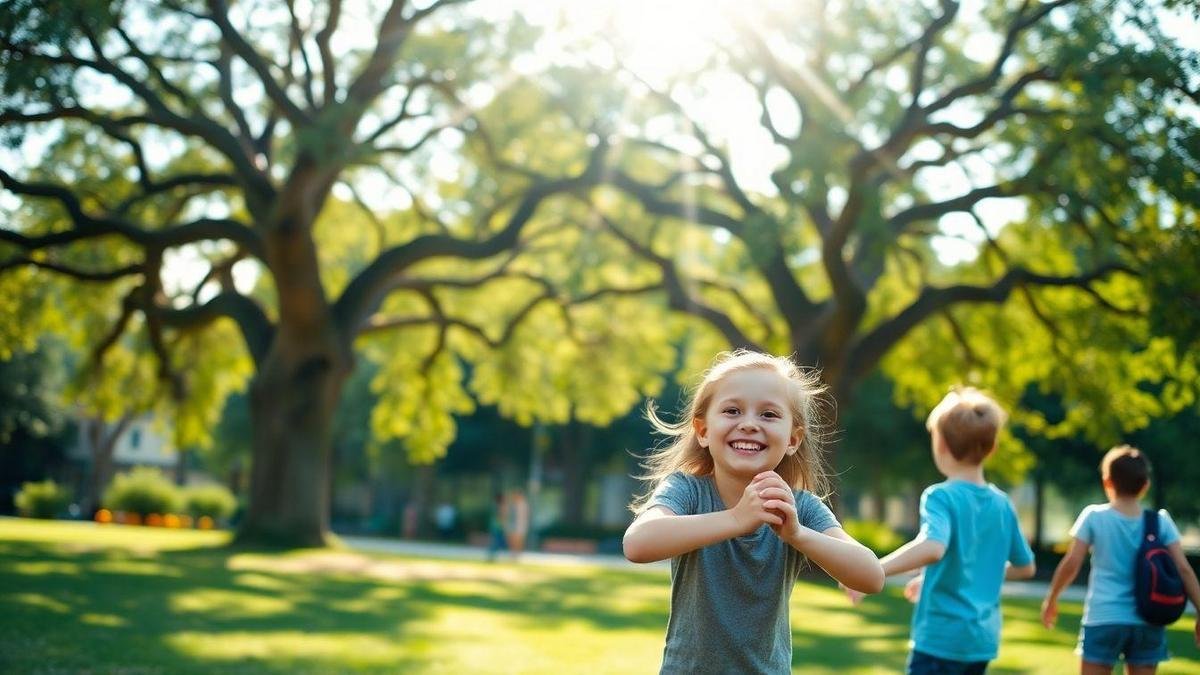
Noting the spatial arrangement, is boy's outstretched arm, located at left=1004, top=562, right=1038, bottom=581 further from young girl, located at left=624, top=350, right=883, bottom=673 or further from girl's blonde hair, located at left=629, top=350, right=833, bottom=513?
young girl, located at left=624, top=350, right=883, bottom=673

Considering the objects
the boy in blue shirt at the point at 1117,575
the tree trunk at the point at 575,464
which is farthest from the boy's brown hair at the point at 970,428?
the tree trunk at the point at 575,464

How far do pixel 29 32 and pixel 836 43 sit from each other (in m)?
11.5

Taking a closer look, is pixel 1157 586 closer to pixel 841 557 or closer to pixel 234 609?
pixel 841 557

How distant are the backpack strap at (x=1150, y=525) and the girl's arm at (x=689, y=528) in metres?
4.31

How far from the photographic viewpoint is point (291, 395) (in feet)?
82.4

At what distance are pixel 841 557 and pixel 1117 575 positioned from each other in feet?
13.4

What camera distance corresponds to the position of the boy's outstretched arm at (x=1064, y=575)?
6.81 meters

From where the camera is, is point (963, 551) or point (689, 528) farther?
point (963, 551)

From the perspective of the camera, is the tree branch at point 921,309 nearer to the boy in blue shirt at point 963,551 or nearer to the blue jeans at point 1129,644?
the blue jeans at point 1129,644

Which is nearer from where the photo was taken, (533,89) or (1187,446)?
(533,89)

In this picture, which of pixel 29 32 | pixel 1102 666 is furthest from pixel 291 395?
pixel 1102 666

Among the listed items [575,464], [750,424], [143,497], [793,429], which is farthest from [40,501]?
[750,424]

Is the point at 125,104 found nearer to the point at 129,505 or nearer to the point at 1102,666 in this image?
the point at 1102,666

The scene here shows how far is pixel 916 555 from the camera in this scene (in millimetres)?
5203
